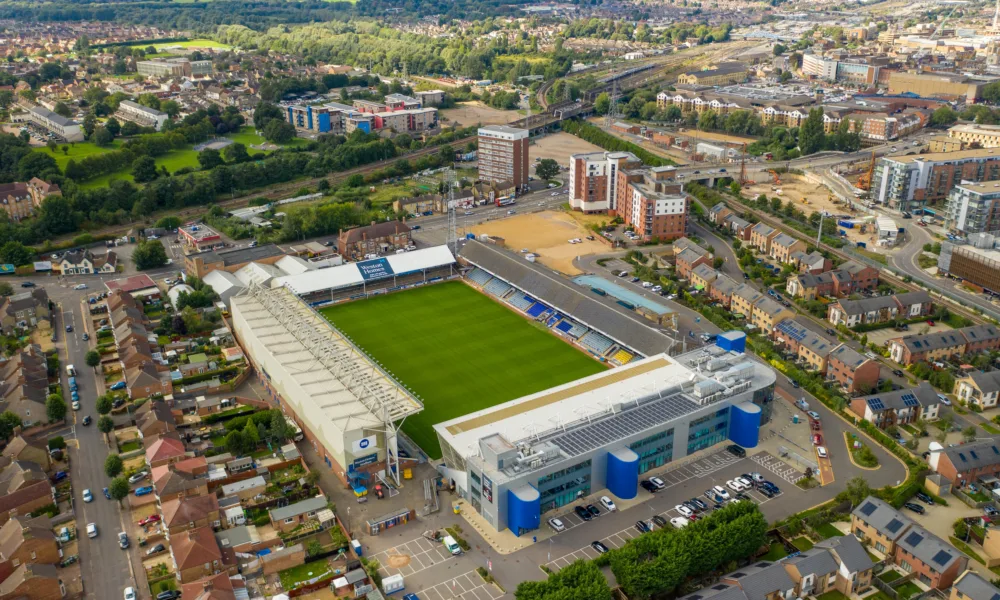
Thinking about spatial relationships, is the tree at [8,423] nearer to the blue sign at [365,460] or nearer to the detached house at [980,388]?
the blue sign at [365,460]

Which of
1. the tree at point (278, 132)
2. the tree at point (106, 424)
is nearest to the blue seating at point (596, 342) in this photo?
the tree at point (106, 424)

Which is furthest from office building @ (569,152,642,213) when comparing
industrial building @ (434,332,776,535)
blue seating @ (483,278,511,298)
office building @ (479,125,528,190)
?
industrial building @ (434,332,776,535)

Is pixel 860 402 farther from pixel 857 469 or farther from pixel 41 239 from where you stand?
pixel 41 239

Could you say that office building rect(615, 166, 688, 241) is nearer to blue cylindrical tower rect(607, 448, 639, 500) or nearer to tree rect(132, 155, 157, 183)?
blue cylindrical tower rect(607, 448, 639, 500)

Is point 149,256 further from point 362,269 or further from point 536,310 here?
point 536,310

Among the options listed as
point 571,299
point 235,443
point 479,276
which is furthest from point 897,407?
point 235,443

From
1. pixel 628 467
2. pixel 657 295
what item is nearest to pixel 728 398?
pixel 628 467
